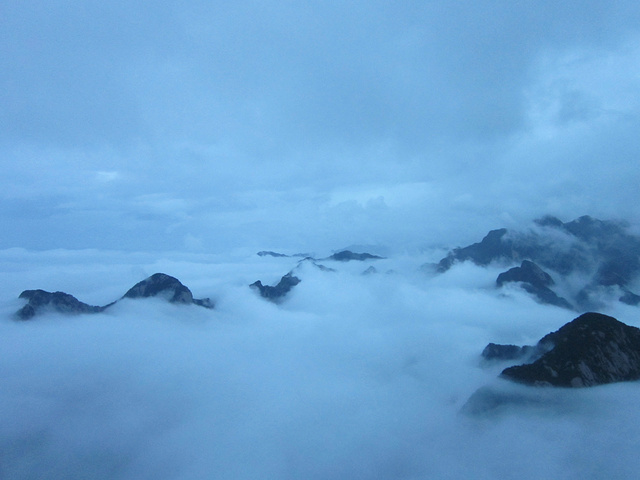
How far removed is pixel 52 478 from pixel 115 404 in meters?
42.7

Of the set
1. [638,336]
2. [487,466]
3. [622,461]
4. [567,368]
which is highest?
[638,336]

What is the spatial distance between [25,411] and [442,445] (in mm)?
144787

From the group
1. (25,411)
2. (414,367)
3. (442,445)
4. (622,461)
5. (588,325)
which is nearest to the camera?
(622,461)

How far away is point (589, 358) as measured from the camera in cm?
10662

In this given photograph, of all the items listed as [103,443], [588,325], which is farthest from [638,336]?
[103,443]

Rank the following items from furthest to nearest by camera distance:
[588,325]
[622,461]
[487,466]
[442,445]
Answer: [588,325]
[442,445]
[487,466]
[622,461]

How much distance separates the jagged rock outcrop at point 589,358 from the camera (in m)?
104

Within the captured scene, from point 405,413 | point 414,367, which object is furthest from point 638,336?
point 414,367

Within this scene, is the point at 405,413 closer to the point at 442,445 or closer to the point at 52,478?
the point at 442,445

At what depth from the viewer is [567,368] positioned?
106 m

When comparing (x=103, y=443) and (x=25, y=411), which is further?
(x=25, y=411)

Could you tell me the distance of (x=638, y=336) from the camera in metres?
112

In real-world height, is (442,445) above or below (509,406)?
below

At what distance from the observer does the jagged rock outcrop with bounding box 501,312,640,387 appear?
340 feet
